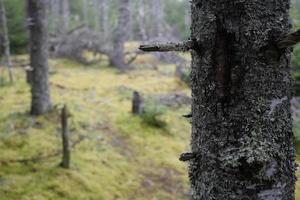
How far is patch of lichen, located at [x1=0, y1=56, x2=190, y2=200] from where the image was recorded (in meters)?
6.01

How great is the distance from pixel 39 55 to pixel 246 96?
23.9 feet

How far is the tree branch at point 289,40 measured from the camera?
4.58 ft

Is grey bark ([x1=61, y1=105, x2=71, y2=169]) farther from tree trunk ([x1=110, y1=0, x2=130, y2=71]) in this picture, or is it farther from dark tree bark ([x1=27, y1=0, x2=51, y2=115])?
tree trunk ([x1=110, y1=0, x2=130, y2=71])

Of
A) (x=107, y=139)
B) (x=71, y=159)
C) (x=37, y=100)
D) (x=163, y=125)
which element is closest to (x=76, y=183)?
(x=71, y=159)

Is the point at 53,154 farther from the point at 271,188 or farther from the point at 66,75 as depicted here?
the point at 66,75

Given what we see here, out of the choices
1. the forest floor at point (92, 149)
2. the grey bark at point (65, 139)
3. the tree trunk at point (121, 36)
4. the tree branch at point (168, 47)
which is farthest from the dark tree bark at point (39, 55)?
the tree trunk at point (121, 36)

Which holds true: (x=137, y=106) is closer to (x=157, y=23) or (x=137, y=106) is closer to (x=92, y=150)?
(x=92, y=150)

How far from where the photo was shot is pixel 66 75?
557 inches

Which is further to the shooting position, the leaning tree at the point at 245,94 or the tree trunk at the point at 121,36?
the tree trunk at the point at 121,36

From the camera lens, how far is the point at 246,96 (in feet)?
5.36

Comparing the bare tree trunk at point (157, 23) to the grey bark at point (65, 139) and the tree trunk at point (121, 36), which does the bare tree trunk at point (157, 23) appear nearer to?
the tree trunk at point (121, 36)

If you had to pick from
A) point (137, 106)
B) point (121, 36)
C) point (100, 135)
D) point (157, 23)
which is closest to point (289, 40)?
point (100, 135)

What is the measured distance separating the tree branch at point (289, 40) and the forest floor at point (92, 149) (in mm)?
4723

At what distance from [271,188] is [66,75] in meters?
13.0
